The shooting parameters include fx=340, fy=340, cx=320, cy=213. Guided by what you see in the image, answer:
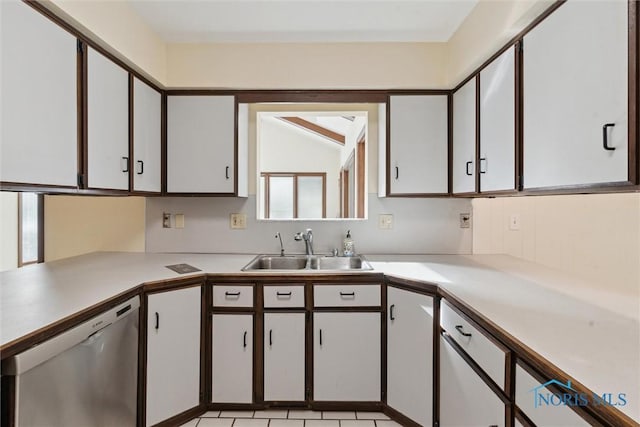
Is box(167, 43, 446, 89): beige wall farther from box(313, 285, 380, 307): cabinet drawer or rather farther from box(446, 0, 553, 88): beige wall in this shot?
box(313, 285, 380, 307): cabinet drawer

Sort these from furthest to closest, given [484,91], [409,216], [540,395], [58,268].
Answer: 1. [409,216]
2. [58,268]
3. [484,91]
4. [540,395]

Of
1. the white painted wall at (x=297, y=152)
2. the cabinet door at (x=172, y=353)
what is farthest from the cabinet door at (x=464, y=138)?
the white painted wall at (x=297, y=152)

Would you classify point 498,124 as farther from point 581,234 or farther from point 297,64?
point 297,64

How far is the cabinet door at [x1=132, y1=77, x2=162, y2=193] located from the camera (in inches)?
78.8

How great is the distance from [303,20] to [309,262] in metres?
1.55

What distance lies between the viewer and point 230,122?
230cm

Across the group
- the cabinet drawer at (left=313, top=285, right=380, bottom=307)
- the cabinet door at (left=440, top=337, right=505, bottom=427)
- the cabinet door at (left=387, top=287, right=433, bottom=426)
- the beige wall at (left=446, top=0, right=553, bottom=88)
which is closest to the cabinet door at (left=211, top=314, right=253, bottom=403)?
the cabinet drawer at (left=313, top=285, right=380, bottom=307)

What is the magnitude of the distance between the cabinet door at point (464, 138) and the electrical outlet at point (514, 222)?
45 cm

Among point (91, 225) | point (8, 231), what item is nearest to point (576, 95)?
point (91, 225)

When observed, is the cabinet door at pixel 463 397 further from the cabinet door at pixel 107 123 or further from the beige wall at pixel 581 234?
the cabinet door at pixel 107 123

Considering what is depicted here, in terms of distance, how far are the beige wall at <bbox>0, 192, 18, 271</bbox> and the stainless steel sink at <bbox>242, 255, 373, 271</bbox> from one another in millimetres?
1780

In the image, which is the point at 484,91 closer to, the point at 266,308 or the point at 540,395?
the point at 540,395

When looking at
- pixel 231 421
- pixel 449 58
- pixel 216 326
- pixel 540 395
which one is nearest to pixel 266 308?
pixel 216 326

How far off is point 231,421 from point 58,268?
1301 mm
